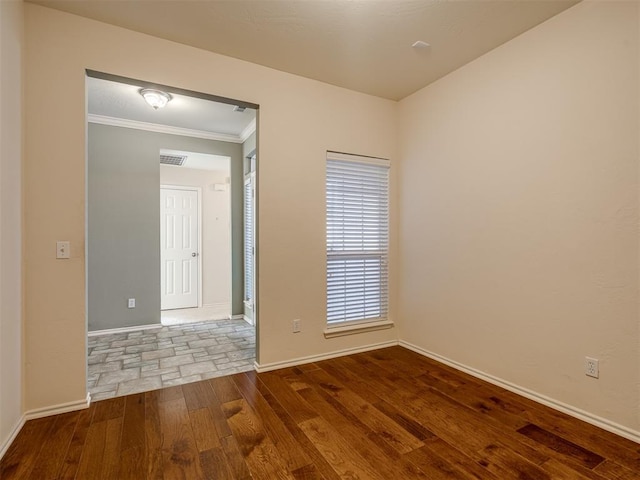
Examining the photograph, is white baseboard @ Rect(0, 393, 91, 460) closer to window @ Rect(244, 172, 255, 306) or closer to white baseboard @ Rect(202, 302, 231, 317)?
window @ Rect(244, 172, 255, 306)

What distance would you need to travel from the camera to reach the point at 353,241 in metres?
3.51

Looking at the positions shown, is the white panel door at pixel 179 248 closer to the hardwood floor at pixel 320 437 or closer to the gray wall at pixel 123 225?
the gray wall at pixel 123 225

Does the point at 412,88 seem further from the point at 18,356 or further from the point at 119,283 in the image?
the point at 119,283

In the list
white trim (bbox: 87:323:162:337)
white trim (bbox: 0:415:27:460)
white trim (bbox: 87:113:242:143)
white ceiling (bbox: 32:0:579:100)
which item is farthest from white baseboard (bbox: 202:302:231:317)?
white ceiling (bbox: 32:0:579:100)

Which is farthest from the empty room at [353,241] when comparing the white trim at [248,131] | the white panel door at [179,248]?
the white panel door at [179,248]

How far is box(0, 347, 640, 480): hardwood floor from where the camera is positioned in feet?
5.52

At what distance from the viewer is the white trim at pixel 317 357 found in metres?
2.98

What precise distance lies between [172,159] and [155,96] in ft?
6.76

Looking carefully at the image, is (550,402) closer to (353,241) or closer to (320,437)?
(320,437)

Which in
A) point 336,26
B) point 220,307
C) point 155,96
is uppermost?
point 336,26

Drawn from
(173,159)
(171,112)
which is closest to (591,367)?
(171,112)

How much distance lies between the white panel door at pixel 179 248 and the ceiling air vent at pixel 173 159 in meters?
0.52

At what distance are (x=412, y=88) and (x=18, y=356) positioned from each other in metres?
4.00

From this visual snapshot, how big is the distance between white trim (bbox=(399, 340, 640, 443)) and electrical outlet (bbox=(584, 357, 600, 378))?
26 cm
